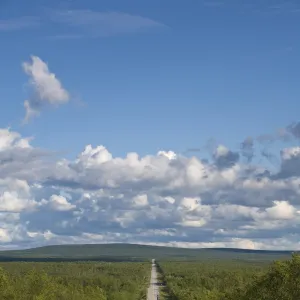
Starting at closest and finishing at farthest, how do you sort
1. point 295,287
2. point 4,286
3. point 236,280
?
point 295,287, point 4,286, point 236,280

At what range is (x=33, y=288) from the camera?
89500 millimetres

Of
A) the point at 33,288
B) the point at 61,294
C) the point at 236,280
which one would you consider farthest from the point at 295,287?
the point at 236,280

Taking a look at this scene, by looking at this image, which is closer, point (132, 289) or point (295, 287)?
point (295, 287)

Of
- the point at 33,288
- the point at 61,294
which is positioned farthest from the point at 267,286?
the point at 61,294

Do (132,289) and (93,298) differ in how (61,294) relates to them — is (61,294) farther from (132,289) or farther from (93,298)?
(132,289)

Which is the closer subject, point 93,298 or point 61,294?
point 61,294

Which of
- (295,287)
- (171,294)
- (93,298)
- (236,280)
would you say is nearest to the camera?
(295,287)

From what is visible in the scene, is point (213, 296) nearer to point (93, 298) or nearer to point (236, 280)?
point (93, 298)

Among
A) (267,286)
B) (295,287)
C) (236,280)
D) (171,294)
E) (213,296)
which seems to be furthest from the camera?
(171,294)

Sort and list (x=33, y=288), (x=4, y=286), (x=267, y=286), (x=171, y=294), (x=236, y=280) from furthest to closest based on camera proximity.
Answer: (x=171, y=294)
(x=236, y=280)
(x=33, y=288)
(x=4, y=286)
(x=267, y=286)

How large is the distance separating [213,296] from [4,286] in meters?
40.0

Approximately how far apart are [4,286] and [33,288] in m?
13.6

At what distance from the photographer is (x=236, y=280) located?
499ft

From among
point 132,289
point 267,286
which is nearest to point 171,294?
point 132,289
